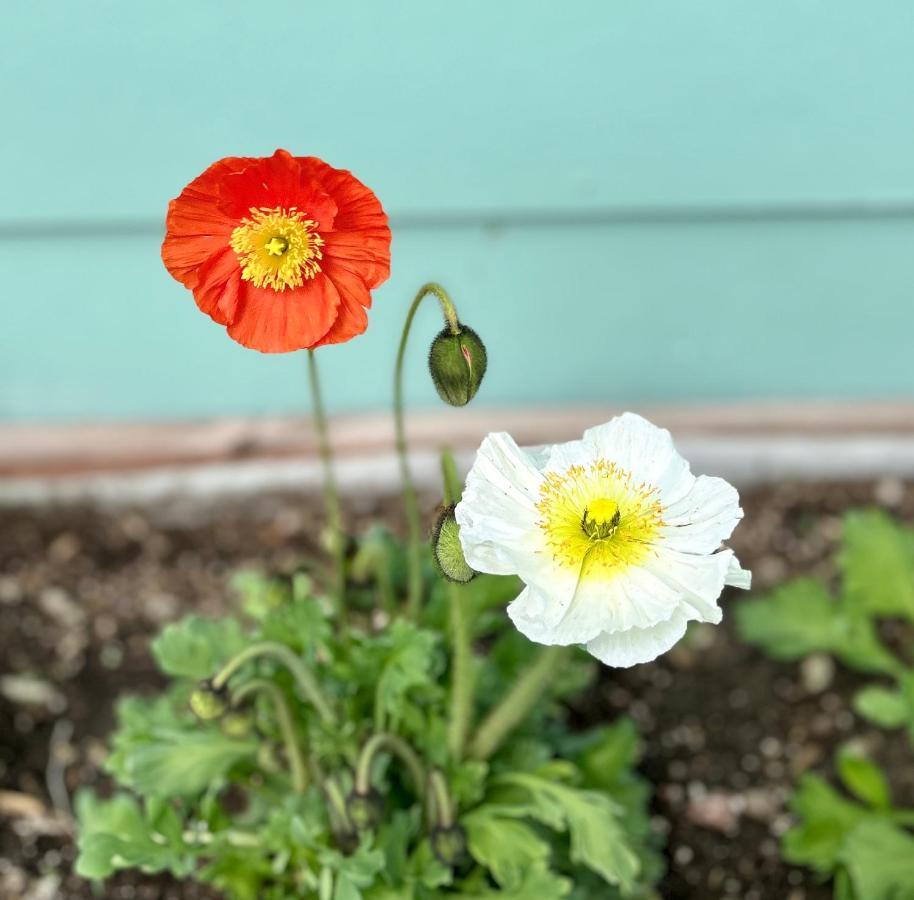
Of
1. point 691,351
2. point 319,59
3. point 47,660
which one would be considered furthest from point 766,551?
point 47,660

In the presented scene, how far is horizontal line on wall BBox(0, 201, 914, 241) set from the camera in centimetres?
160

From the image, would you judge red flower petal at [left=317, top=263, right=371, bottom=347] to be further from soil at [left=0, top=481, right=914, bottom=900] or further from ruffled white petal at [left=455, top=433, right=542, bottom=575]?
soil at [left=0, top=481, right=914, bottom=900]

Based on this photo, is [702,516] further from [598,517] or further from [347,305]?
[347,305]

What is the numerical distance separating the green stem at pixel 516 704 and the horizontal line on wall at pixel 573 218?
717 millimetres

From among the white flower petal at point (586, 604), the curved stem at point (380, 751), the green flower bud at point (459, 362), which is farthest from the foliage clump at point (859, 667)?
the green flower bud at point (459, 362)

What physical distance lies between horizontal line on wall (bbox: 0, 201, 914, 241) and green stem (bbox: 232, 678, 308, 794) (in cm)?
75

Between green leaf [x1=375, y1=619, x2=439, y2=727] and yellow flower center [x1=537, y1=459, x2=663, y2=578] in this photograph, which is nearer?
yellow flower center [x1=537, y1=459, x2=663, y2=578]

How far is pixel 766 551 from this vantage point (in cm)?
181

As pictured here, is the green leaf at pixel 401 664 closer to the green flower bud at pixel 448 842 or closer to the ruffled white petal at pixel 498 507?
the green flower bud at pixel 448 842

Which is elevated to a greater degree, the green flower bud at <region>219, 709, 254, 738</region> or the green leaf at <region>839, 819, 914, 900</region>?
the green flower bud at <region>219, 709, 254, 738</region>

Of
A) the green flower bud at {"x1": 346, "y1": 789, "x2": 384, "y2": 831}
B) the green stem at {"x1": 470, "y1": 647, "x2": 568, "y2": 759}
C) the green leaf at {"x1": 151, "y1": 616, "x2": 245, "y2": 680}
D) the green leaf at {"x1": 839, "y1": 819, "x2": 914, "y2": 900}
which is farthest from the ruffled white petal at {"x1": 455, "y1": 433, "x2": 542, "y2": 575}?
the green leaf at {"x1": 839, "y1": 819, "x2": 914, "y2": 900}

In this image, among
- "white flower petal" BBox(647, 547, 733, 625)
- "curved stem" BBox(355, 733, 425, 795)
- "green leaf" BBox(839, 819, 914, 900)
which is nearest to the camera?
"white flower petal" BBox(647, 547, 733, 625)

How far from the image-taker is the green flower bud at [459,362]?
0.86m

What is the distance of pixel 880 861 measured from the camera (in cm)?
134
